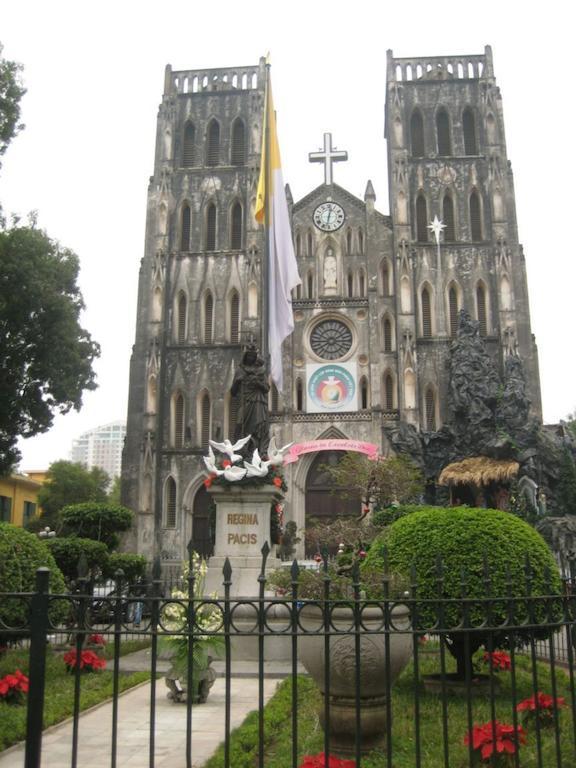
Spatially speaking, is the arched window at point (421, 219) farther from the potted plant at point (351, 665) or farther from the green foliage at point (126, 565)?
the potted plant at point (351, 665)

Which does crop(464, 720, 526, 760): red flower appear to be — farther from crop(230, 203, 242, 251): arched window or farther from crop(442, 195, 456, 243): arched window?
crop(230, 203, 242, 251): arched window

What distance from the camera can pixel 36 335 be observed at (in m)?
25.7

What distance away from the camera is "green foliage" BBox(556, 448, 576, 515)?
29.7m

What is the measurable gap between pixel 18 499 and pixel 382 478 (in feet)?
88.6

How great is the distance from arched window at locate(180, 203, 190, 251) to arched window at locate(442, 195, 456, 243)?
12.3 m

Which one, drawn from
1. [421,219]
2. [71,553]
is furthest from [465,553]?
[421,219]

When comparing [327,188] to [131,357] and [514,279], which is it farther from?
[131,357]

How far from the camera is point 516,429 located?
3006 centimetres

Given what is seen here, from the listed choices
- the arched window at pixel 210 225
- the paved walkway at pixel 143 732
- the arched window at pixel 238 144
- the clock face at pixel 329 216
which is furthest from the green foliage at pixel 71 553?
the arched window at pixel 238 144

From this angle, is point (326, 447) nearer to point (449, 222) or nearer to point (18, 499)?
point (449, 222)

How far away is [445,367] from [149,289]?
1407cm

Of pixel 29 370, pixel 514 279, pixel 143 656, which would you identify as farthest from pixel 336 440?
pixel 143 656

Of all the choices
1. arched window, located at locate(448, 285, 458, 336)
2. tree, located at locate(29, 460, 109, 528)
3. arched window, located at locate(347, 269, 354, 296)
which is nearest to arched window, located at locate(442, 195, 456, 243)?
arched window, located at locate(448, 285, 458, 336)

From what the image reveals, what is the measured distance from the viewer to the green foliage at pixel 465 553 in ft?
27.5
